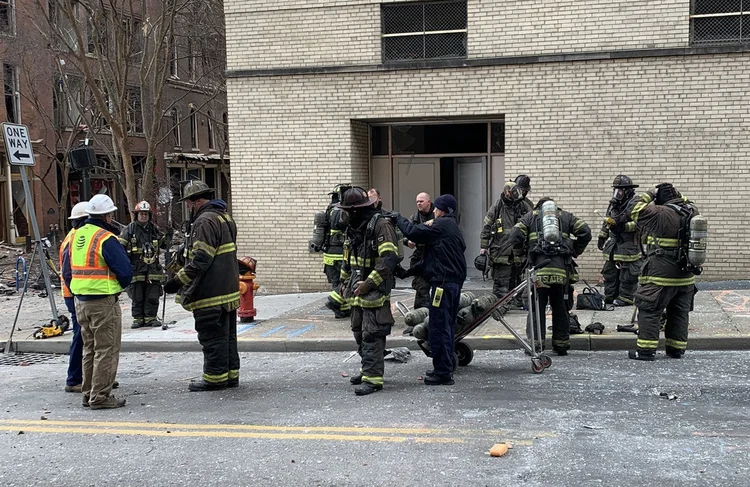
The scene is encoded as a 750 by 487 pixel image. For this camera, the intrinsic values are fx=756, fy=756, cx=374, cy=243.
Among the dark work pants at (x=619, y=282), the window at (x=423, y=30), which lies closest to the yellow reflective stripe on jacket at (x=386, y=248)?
the dark work pants at (x=619, y=282)

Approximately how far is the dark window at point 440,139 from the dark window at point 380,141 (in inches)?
6.0

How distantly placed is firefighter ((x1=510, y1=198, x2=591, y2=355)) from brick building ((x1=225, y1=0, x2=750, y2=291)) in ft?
14.2

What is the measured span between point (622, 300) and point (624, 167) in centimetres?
264

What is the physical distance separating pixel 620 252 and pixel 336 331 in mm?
4111

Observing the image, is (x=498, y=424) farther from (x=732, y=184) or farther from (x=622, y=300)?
(x=732, y=184)

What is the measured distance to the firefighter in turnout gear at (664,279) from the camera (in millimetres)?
7810

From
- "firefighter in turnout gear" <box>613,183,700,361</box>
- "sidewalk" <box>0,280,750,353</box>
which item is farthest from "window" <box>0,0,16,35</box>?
"firefighter in turnout gear" <box>613,183,700,361</box>

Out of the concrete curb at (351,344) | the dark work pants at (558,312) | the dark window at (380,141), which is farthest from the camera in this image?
the dark window at (380,141)

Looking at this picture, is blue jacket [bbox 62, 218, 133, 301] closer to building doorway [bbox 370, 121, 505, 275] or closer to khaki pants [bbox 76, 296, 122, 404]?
khaki pants [bbox 76, 296, 122, 404]

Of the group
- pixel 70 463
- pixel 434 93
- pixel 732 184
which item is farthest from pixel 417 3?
pixel 70 463

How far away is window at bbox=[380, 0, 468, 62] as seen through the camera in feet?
43.0

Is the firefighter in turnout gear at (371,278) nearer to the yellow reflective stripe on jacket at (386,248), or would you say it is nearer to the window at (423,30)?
the yellow reflective stripe on jacket at (386,248)

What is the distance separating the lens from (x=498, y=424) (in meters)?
5.88

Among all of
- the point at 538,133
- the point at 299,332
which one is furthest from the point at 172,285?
the point at 538,133
